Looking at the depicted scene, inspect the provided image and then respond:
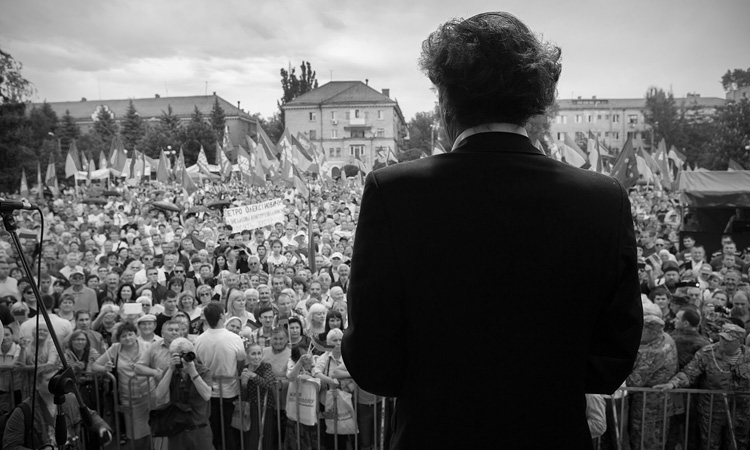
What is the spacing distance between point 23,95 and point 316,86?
62.5 meters

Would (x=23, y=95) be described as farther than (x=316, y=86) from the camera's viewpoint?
No

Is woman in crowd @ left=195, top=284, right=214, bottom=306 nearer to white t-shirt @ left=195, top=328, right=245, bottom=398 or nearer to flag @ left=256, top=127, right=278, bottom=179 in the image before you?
white t-shirt @ left=195, top=328, right=245, bottom=398

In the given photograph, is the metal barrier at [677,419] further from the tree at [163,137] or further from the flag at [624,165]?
the tree at [163,137]

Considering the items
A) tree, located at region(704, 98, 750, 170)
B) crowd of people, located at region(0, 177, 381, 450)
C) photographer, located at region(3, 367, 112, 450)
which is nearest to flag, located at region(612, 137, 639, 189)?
crowd of people, located at region(0, 177, 381, 450)

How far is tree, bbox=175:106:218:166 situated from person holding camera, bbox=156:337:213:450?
200 ft

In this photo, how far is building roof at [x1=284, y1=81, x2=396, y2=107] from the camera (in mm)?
81500

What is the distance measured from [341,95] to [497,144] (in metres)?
83.6

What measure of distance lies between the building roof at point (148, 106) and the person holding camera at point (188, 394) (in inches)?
4394

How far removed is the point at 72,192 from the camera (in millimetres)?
33500

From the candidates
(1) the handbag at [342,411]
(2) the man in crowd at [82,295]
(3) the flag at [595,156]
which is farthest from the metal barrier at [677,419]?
(3) the flag at [595,156]

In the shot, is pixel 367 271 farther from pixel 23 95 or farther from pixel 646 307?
pixel 23 95

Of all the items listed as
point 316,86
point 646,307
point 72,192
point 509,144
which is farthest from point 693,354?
point 316,86

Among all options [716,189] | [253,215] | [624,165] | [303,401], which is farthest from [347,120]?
[303,401]

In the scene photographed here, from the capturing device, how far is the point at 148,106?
116 metres
